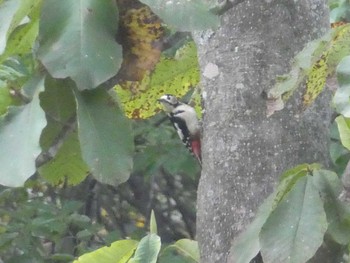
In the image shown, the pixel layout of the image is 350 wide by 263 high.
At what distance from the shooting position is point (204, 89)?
58.3 inches

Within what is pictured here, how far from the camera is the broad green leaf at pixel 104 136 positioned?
3.02ft

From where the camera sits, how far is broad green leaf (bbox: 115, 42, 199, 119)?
150 centimetres

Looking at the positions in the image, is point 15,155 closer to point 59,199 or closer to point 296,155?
point 296,155

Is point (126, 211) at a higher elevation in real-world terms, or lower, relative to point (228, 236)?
lower

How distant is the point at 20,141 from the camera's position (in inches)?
34.7

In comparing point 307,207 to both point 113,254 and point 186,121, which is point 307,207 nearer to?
point 113,254

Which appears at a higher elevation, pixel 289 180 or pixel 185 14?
pixel 185 14

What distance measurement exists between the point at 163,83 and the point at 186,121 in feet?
3.58

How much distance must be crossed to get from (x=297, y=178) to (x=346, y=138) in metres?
0.08

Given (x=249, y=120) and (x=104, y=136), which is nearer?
(x=104, y=136)

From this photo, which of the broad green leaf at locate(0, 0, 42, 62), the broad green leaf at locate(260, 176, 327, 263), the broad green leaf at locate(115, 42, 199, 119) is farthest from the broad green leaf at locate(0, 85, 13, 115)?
the broad green leaf at locate(115, 42, 199, 119)

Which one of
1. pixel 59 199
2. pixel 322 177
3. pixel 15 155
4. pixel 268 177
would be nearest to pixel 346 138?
pixel 322 177

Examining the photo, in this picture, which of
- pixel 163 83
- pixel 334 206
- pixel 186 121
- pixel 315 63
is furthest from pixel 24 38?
pixel 186 121

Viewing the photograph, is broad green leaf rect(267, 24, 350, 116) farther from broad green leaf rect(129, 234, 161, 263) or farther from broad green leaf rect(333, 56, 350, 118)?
broad green leaf rect(129, 234, 161, 263)
